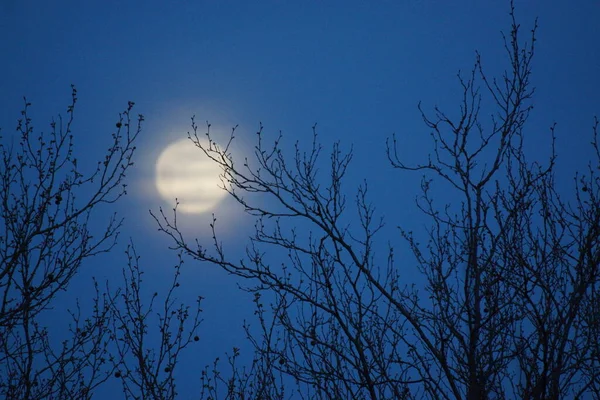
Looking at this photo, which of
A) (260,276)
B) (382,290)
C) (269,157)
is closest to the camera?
(382,290)

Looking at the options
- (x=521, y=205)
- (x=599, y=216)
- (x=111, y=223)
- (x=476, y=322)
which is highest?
(x=111, y=223)

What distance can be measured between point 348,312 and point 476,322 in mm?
1309

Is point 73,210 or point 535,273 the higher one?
point 73,210

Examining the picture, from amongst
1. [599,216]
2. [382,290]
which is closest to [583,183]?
[599,216]

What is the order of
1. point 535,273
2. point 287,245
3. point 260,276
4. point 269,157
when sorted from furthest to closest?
point 269,157
point 287,245
point 260,276
point 535,273

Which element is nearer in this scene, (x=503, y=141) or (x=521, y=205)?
(x=521, y=205)

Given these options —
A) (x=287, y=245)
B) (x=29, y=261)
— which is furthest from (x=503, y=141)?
(x=29, y=261)

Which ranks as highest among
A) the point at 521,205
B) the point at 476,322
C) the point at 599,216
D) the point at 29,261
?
the point at 29,261

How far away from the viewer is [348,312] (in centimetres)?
480

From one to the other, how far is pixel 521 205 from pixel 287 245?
2053mm

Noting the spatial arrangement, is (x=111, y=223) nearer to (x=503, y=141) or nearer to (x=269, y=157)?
(x=269, y=157)

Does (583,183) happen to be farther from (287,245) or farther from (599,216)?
(287,245)

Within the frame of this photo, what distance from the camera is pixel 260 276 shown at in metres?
4.07

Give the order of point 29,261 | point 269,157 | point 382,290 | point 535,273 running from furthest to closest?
1. point 29,261
2. point 269,157
3. point 382,290
4. point 535,273
